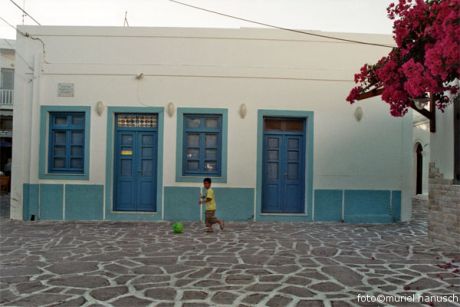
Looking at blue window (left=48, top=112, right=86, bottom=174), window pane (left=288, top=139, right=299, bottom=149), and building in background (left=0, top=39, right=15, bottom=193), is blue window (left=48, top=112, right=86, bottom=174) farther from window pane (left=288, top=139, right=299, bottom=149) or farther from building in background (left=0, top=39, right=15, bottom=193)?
building in background (left=0, top=39, right=15, bottom=193)

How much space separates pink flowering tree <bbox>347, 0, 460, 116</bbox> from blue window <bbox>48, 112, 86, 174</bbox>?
6482 mm

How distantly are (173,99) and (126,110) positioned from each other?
1.14 meters

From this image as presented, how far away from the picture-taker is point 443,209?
7129 millimetres

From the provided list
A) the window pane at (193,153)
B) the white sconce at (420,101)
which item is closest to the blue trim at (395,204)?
the white sconce at (420,101)

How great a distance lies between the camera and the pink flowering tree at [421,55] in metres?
4.76

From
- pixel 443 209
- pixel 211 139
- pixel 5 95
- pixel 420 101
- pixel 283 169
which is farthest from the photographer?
pixel 5 95

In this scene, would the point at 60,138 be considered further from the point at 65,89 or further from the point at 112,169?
the point at 112,169

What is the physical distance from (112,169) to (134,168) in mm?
511

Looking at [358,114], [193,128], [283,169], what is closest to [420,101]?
[358,114]

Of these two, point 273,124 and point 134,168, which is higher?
point 273,124

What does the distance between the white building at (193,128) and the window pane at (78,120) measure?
28mm

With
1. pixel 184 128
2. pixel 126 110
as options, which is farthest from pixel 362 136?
pixel 126 110

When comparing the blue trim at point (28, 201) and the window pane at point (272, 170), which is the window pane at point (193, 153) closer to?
the window pane at point (272, 170)

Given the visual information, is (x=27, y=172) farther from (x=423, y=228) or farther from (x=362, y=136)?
(x=423, y=228)
